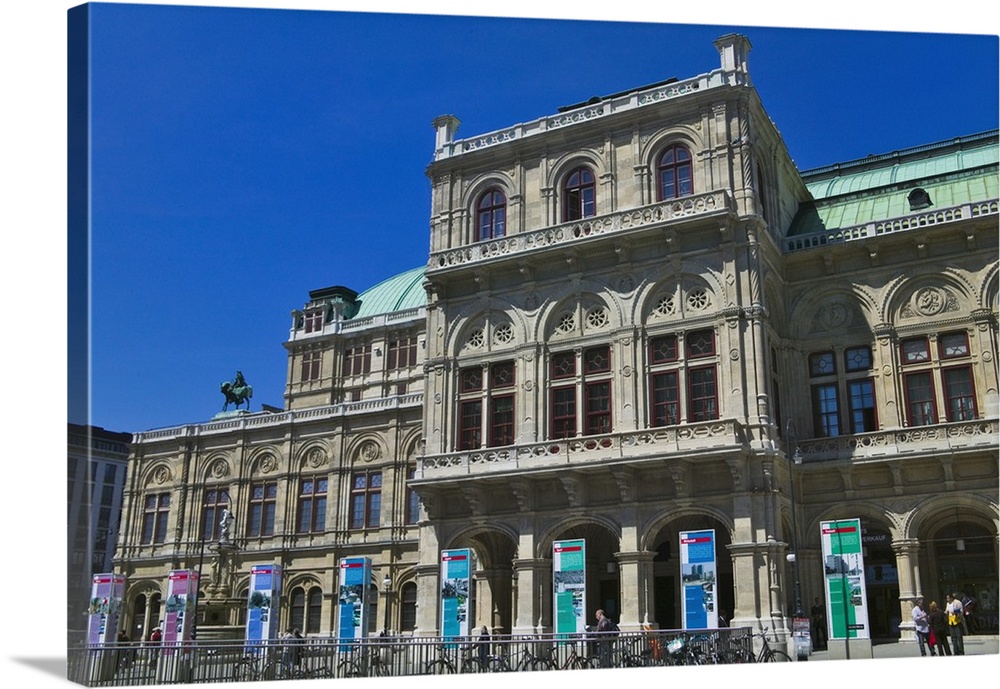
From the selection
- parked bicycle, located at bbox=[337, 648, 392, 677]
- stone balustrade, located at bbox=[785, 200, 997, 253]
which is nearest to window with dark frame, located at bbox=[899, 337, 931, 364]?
stone balustrade, located at bbox=[785, 200, 997, 253]

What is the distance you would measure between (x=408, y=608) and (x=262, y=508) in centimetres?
988

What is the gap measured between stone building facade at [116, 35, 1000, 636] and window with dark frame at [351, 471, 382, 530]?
321 inches

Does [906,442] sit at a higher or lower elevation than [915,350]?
lower

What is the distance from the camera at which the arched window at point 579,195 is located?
1391 inches

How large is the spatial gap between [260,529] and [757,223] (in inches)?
1129

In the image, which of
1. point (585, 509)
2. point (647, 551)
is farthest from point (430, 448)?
point (647, 551)

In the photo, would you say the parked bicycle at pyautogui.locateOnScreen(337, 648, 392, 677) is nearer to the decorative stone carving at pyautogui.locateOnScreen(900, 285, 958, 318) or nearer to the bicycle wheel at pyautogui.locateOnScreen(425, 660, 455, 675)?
the bicycle wheel at pyautogui.locateOnScreen(425, 660, 455, 675)

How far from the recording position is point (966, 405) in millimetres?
31141

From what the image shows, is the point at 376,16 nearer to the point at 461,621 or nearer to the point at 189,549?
the point at 461,621

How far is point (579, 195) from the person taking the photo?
35.6m

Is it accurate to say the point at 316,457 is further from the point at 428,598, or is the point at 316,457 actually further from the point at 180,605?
the point at 428,598

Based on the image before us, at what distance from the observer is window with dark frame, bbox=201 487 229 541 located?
164 ft

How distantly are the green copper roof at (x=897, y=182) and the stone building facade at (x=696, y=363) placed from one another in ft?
0.38

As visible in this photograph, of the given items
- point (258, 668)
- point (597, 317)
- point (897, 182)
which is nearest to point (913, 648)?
point (597, 317)
